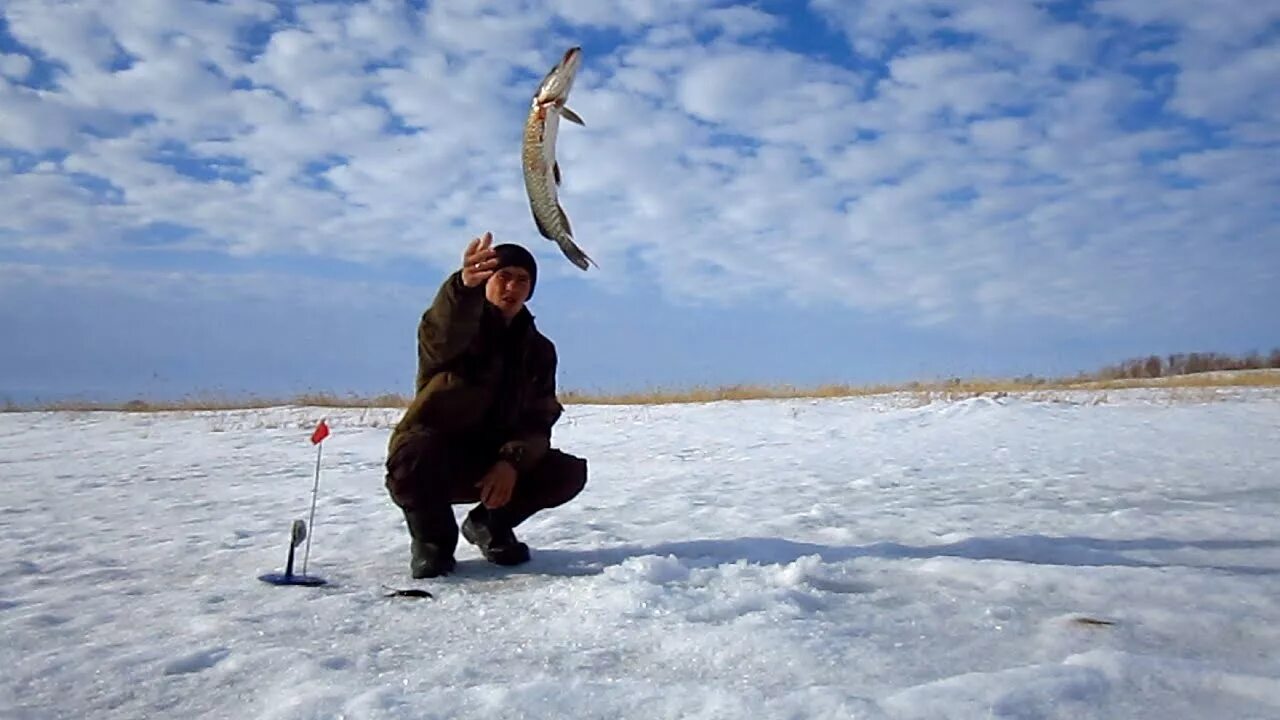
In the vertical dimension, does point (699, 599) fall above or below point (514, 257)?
below

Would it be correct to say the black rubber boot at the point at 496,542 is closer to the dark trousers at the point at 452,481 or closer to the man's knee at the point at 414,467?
the dark trousers at the point at 452,481

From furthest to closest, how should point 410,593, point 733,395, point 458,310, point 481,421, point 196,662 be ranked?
point 733,395 → point 481,421 → point 458,310 → point 410,593 → point 196,662

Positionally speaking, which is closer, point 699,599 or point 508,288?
point 699,599

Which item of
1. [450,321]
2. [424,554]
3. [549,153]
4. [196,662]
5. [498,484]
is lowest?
→ [196,662]

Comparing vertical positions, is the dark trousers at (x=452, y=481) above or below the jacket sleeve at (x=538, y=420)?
below

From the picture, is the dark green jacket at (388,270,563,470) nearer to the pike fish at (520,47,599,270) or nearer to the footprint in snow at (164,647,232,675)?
the pike fish at (520,47,599,270)

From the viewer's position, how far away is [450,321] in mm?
3252

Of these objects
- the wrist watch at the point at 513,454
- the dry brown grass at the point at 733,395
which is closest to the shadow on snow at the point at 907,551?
the wrist watch at the point at 513,454

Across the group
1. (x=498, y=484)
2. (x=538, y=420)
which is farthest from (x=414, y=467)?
(x=538, y=420)

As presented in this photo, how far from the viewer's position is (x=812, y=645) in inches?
92.2

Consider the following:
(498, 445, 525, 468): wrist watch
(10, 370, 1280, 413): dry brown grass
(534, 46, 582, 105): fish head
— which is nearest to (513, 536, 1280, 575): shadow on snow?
(498, 445, 525, 468): wrist watch

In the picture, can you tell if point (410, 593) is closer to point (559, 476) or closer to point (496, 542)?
point (496, 542)

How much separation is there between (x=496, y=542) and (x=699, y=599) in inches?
44.7

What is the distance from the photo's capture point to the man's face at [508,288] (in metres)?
3.38
